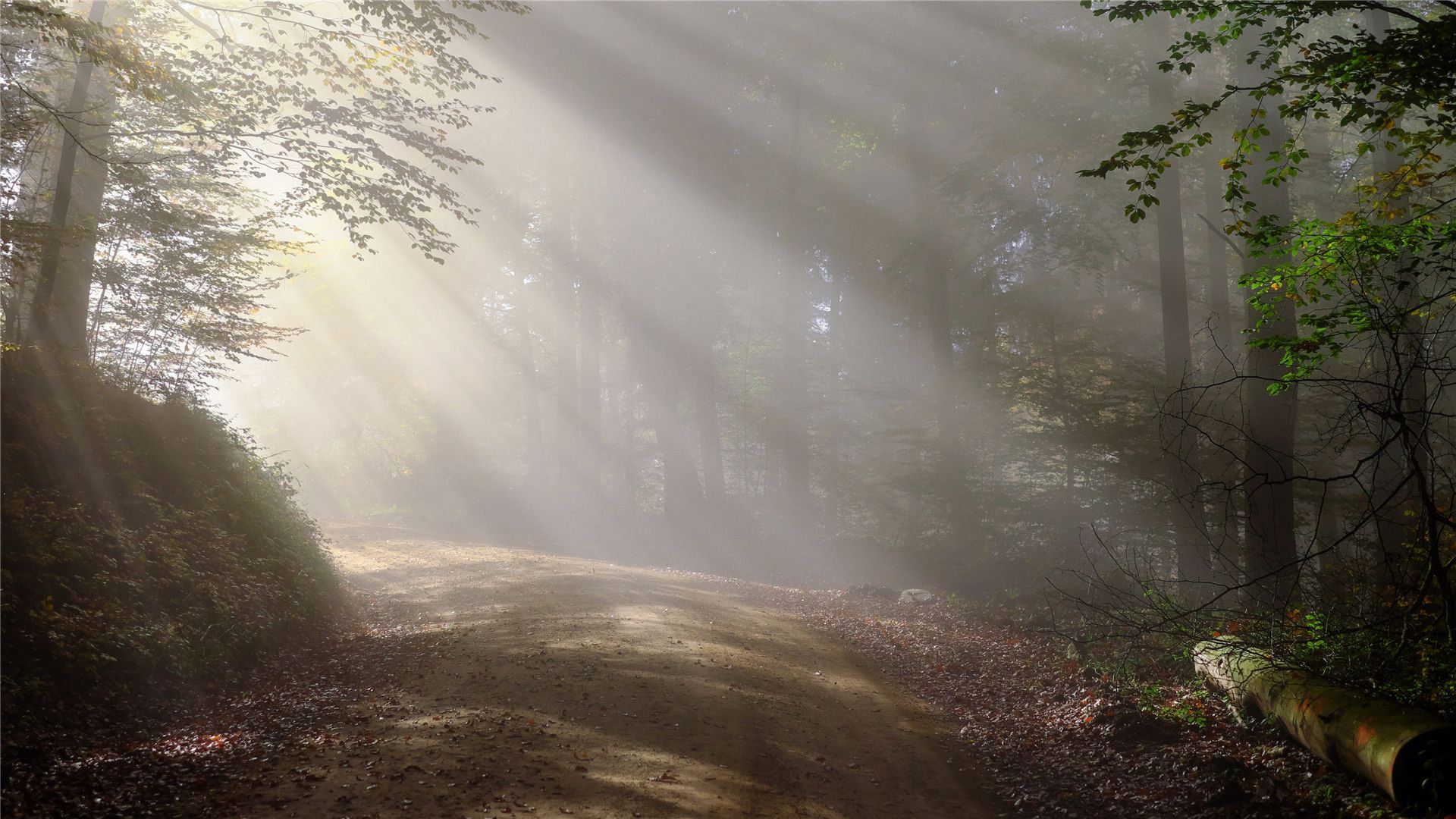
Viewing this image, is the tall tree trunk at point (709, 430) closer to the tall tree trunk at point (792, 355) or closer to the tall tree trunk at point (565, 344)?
the tall tree trunk at point (792, 355)

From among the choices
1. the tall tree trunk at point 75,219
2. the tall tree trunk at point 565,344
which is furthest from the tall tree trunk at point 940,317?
the tall tree trunk at point 75,219

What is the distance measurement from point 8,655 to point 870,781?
286 inches

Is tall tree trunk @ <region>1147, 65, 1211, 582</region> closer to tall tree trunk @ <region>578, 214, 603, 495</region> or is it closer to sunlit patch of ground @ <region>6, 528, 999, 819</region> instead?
sunlit patch of ground @ <region>6, 528, 999, 819</region>

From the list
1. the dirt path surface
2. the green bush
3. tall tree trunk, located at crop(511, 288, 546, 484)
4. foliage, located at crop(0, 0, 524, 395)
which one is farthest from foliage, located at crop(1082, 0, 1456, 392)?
tall tree trunk, located at crop(511, 288, 546, 484)

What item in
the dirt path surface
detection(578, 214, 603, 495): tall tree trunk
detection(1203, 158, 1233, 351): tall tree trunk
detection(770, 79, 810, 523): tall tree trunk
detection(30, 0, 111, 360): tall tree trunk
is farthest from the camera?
detection(578, 214, 603, 495): tall tree trunk

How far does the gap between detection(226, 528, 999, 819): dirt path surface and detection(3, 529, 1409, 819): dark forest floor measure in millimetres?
28

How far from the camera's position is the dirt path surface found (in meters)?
6.07

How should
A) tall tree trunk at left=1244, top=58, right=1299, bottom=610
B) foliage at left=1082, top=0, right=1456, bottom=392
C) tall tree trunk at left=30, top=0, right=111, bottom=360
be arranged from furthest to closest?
tall tree trunk at left=1244, top=58, right=1299, bottom=610 < tall tree trunk at left=30, top=0, right=111, bottom=360 < foliage at left=1082, top=0, right=1456, bottom=392

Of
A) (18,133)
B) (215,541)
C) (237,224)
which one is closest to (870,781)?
(215,541)

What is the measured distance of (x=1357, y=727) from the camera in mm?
5406

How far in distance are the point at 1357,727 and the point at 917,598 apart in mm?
12390

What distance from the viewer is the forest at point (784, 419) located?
6.29 metres

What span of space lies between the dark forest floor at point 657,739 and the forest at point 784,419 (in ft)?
0.21

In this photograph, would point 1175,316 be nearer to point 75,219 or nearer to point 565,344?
point 75,219
